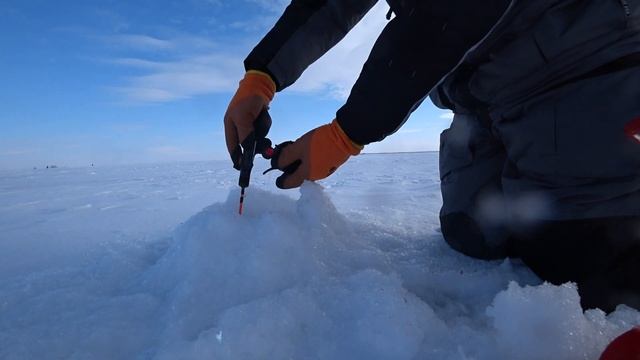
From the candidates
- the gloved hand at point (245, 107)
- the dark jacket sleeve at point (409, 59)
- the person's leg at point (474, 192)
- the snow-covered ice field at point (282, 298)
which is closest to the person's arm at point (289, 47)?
the gloved hand at point (245, 107)

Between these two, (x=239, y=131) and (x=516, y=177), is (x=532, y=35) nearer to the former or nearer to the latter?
(x=516, y=177)

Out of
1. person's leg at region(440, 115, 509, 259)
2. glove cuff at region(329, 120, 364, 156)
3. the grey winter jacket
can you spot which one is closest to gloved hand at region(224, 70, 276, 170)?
glove cuff at region(329, 120, 364, 156)

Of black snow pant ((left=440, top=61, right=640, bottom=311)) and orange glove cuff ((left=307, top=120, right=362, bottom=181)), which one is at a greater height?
orange glove cuff ((left=307, top=120, right=362, bottom=181))

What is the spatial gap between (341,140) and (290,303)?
0.55 m

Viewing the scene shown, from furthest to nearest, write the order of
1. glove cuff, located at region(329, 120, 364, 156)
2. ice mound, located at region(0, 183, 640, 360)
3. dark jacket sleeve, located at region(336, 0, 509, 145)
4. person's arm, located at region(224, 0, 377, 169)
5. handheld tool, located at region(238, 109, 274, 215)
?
1. person's arm, located at region(224, 0, 377, 169)
2. handheld tool, located at region(238, 109, 274, 215)
3. glove cuff, located at region(329, 120, 364, 156)
4. dark jacket sleeve, located at region(336, 0, 509, 145)
5. ice mound, located at region(0, 183, 640, 360)

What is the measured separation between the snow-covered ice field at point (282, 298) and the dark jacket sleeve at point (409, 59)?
0.30 m

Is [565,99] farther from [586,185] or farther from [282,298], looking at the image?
[282,298]

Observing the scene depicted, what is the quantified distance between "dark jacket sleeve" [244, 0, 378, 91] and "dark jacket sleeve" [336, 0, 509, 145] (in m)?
0.47

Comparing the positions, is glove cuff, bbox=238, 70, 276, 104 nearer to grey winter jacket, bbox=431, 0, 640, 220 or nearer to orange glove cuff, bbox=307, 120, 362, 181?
orange glove cuff, bbox=307, 120, 362, 181

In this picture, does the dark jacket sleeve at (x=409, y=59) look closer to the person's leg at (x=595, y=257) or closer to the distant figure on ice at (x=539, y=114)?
the distant figure on ice at (x=539, y=114)

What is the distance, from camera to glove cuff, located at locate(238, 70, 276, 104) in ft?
4.49

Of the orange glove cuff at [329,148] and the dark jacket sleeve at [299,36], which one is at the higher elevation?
the dark jacket sleeve at [299,36]

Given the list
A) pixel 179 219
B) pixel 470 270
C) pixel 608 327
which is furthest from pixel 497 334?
pixel 179 219

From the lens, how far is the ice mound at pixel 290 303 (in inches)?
23.0
